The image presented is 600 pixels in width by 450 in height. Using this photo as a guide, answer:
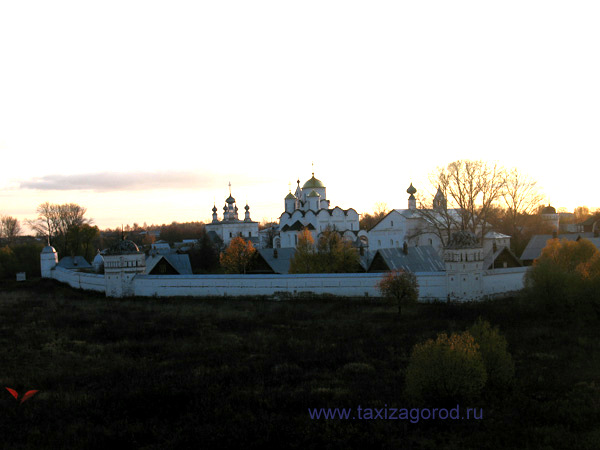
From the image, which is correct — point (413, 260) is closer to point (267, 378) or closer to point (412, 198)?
point (412, 198)

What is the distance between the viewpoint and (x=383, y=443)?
866cm

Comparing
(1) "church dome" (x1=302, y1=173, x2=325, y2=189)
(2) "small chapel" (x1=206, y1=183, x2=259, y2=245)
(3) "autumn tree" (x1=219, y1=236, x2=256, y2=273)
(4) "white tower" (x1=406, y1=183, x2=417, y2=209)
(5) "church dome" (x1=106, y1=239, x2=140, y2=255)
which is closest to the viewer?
(5) "church dome" (x1=106, y1=239, x2=140, y2=255)

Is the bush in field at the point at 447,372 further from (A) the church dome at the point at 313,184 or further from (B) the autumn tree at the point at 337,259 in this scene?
(A) the church dome at the point at 313,184

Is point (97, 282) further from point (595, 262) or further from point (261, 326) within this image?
point (595, 262)

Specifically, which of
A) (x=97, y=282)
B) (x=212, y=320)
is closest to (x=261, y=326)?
(x=212, y=320)

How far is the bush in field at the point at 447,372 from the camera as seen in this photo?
388 inches

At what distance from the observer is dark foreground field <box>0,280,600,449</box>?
8.99 m

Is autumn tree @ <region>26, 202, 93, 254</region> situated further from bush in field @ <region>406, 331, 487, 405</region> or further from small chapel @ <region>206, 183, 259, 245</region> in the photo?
bush in field @ <region>406, 331, 487, 405</region>

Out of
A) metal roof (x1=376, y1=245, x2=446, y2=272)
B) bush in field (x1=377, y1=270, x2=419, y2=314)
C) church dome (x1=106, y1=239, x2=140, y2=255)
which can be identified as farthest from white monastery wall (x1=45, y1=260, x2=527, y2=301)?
metal roof (x1=376, y1=245, x2=446, y2=272)

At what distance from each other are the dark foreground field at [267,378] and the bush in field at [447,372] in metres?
0.36

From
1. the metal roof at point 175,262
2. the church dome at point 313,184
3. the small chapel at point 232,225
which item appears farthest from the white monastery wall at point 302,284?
the small chapel at point 232,225

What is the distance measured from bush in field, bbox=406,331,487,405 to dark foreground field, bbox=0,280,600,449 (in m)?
0.36

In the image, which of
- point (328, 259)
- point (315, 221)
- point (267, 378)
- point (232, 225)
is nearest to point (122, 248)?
point (328, 259)

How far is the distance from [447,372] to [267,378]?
3.93 metres
